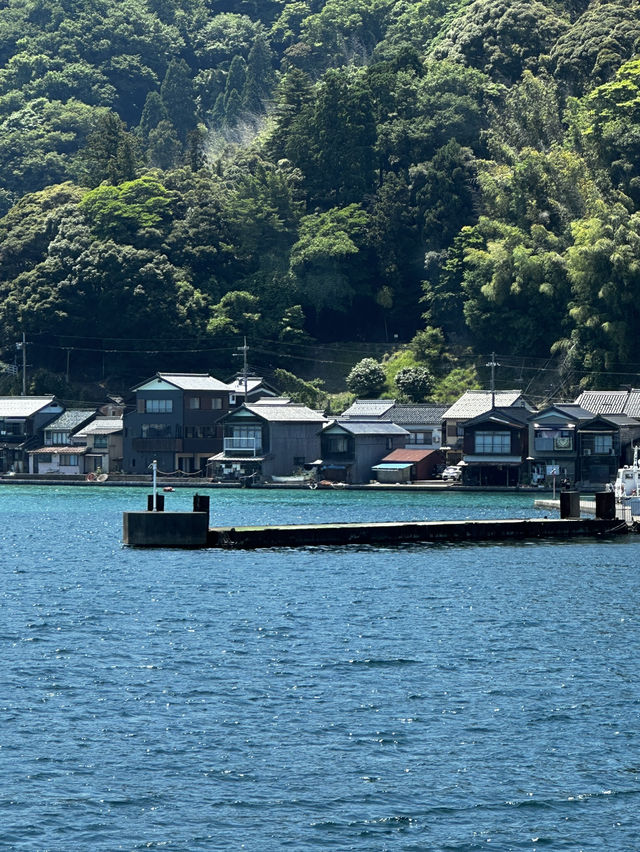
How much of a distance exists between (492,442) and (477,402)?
438 centimetres

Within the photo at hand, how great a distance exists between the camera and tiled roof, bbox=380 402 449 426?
300 feet

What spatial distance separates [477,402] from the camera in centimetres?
9038

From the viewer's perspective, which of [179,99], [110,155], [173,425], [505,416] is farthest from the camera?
[179,99]

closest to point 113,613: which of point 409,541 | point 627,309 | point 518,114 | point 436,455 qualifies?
point 409,541

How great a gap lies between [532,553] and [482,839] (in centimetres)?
3238

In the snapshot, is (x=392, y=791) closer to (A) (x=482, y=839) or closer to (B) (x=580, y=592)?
(A) (x=482, y=839)

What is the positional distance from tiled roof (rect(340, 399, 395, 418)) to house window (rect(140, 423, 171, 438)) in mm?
11338

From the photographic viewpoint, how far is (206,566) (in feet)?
158

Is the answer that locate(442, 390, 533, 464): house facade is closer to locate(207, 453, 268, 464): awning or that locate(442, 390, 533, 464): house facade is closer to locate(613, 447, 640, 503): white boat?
locate(207, 453, 268, 464): awning

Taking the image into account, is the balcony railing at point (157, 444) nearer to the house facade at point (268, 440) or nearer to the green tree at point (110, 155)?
the house facade at point (268, 440)

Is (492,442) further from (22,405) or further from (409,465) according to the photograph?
(22,405)

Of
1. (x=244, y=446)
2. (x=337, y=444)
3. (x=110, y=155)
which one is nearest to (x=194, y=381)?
(x=244, y=446)

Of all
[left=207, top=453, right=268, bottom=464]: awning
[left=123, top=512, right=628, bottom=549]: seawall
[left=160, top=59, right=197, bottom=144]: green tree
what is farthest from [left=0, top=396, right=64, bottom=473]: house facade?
[left=160, top=59, right=197, bottom=144]: green tree

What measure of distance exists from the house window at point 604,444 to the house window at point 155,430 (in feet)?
90.4
